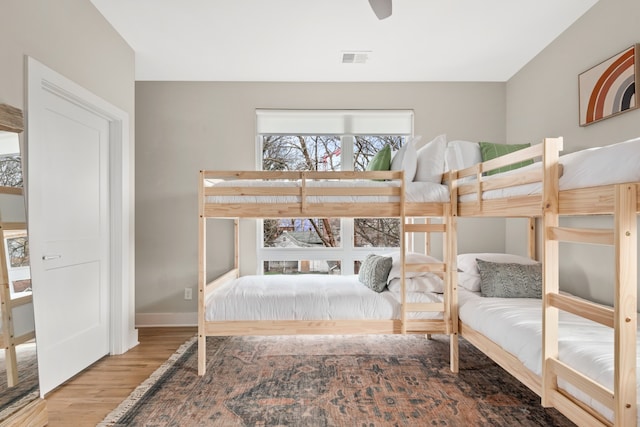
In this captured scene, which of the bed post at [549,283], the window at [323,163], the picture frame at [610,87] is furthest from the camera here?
the window at [323,163]

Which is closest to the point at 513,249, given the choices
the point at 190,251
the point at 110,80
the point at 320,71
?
the point at 320,71

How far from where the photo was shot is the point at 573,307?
142 cm

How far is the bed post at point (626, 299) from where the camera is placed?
1.22 metres

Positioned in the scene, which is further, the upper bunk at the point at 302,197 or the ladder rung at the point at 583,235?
the upper bunk at the point at 302,197

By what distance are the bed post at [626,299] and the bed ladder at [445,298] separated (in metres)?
1.38

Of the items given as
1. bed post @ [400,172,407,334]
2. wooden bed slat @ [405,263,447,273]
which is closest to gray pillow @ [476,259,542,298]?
wooden bed slat @ [405,263,447,273]

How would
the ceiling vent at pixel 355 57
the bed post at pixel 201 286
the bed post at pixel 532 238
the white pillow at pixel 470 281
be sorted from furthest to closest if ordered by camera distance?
1. the bed post at pixel 532 238
2. the ceiling vent at pixel 355 57
3. the white pillow at pixel 470 281
4. the bed post at pixel 201 286

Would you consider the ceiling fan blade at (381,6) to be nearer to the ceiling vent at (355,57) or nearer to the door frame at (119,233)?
the ceiling vent at (355,57)

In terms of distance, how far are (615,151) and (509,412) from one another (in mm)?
1506

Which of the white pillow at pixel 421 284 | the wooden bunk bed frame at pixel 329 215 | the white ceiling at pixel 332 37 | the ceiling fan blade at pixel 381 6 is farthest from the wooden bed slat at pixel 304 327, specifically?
the white ceiling at pixel 332 37

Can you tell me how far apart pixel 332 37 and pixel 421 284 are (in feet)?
6.62

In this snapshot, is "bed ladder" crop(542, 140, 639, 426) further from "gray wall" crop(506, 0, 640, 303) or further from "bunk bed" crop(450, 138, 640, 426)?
"gray wall" crop(506, 0, 640, 303)

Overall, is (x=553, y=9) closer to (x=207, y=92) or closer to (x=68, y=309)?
(x=207, y=92)

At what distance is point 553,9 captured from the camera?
2.61 m
